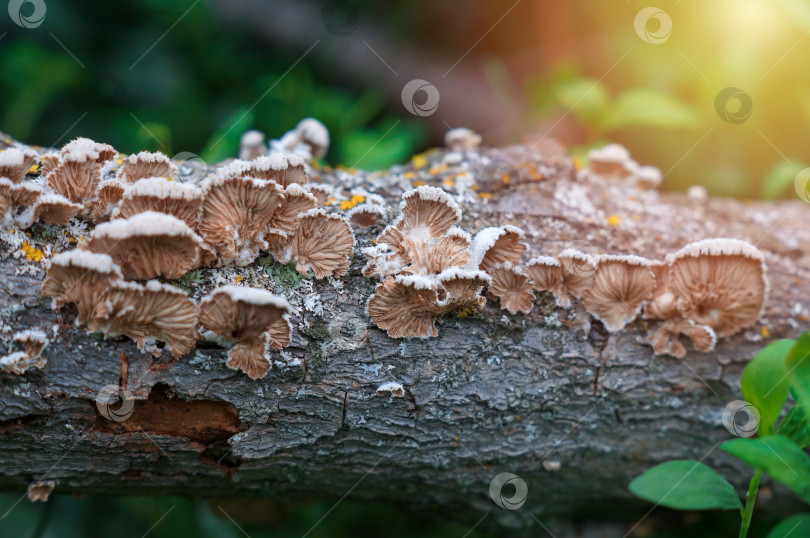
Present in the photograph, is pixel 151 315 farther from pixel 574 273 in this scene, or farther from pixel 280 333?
pixel 574 273

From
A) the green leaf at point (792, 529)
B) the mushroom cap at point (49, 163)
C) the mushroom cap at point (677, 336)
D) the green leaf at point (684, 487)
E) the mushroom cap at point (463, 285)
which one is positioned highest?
the mushroom cap at point (49, 163)

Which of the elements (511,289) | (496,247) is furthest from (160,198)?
(511,289)

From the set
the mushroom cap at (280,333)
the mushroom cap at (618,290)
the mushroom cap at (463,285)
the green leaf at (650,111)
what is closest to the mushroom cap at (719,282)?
the mushroom cap at (618,290)

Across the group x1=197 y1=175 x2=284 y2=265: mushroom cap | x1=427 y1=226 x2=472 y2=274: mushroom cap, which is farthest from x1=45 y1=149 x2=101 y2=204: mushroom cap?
x1=427 y1=226 x2=472 y2=274: mushroom cap

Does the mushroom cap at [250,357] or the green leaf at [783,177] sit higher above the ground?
the green leaf at [783,177]

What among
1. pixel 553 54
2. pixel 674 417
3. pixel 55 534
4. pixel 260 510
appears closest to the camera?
pixel 674 417

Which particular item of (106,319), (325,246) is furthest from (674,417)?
(106,319)

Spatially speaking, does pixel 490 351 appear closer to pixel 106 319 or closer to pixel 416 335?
pixel 416 335

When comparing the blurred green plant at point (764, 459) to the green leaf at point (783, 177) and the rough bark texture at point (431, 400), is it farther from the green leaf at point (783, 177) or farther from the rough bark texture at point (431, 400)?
the green leaf at point (783, 177)
